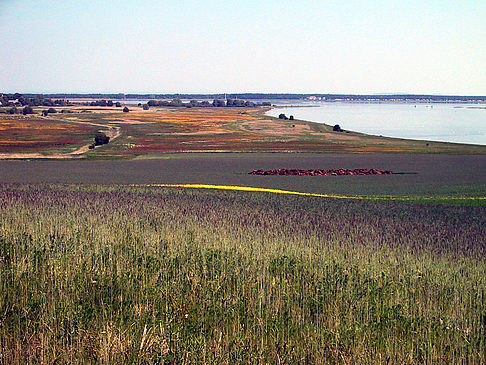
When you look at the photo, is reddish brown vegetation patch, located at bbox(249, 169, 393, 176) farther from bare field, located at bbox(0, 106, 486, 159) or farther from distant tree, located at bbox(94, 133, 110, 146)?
distant tree, located at bbox(94, 133, 110, 146)

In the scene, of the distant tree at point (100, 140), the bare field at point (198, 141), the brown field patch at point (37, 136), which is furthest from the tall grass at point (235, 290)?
→ the distant tree at point (100, 140)

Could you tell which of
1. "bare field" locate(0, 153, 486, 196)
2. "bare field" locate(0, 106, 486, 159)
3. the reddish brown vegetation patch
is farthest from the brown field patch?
the reddish brown vegetation patch

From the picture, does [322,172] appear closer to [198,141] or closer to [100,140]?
[100,140]

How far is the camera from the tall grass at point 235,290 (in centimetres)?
695

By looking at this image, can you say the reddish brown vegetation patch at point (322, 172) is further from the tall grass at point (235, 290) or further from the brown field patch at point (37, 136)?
the brown field patch at point (37, 136)

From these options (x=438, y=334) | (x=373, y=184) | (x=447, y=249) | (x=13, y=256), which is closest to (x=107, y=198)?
(x=13, y=256)

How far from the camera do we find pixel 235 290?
30.6 feet

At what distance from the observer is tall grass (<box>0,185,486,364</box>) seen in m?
6.95

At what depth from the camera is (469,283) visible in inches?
402

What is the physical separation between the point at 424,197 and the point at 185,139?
53.7 m

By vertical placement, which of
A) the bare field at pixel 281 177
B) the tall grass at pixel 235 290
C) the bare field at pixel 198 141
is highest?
the tall grass at pixel 235 290

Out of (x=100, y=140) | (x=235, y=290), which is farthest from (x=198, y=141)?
(x=235, y=290)

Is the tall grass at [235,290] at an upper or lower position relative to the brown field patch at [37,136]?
upper

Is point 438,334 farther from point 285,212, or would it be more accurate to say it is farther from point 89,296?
point 285,212
